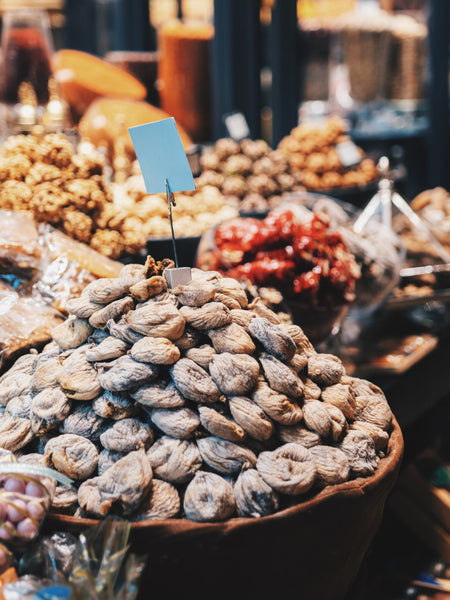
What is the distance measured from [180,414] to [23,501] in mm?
228

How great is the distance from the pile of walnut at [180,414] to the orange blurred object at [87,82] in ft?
6.78

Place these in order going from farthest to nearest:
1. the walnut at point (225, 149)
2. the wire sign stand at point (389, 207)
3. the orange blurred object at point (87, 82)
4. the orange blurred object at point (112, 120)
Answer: the orange blurred object at point (87, 82), the walnut at point (225, 149), the orange blurred object at point (112, 120), the wire sign stand at point (389, 207)

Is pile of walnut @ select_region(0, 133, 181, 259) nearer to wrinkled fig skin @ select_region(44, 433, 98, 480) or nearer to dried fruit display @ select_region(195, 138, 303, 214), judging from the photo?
wrinkled fig skin @ select_region(44, 433, 98, 480)

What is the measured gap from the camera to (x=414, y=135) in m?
4.85

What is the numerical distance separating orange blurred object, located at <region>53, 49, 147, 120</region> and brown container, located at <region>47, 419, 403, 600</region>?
2.37 meters

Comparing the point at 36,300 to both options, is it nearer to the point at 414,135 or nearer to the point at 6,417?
the point at 6,417

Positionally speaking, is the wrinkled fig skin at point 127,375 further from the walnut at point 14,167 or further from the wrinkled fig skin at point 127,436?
the walnut at point 14,167

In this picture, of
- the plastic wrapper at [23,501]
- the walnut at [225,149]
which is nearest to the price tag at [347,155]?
the walnut at [225,149]

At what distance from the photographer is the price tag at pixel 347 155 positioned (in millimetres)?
2834

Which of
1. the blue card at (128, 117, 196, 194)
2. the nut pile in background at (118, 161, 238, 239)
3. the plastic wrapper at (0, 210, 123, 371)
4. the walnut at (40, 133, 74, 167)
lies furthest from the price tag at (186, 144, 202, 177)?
the blue card at (128, 117, 196, 194)

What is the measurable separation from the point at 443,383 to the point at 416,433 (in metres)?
0.19

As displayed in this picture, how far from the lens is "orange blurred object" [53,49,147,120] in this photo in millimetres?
2801

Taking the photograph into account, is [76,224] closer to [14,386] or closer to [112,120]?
[14,386]

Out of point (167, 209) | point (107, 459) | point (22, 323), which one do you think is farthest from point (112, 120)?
point (107, 459)
